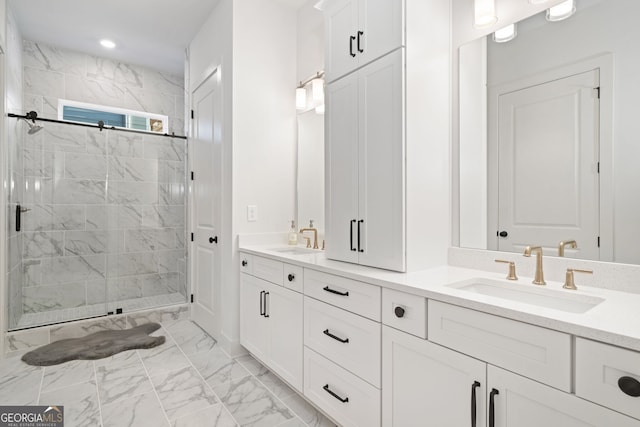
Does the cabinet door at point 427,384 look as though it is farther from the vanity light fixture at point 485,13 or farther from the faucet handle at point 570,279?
the vanity light fixture at point 485,13

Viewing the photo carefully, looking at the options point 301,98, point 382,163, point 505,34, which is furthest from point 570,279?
point 301,98

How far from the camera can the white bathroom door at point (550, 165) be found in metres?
1.32

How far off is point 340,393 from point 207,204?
6.81ft

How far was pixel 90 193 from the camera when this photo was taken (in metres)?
3.68

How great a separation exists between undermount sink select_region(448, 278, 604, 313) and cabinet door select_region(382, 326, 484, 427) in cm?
30

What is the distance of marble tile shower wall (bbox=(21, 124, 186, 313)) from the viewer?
11.2 feet

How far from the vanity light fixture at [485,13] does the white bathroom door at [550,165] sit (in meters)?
0.35

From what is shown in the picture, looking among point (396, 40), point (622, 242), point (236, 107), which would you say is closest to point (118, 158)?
point (236, 107)

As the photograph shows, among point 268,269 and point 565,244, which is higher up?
point 565,244

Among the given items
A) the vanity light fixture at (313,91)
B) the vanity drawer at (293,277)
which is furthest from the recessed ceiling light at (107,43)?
the vanity drawer at (293,277)

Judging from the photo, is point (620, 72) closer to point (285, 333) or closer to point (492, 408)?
point (492, 408)

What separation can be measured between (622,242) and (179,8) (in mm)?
3449

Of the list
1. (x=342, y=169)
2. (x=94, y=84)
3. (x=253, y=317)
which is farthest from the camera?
(x=94, y=84)

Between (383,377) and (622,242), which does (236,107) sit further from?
(622,242)
